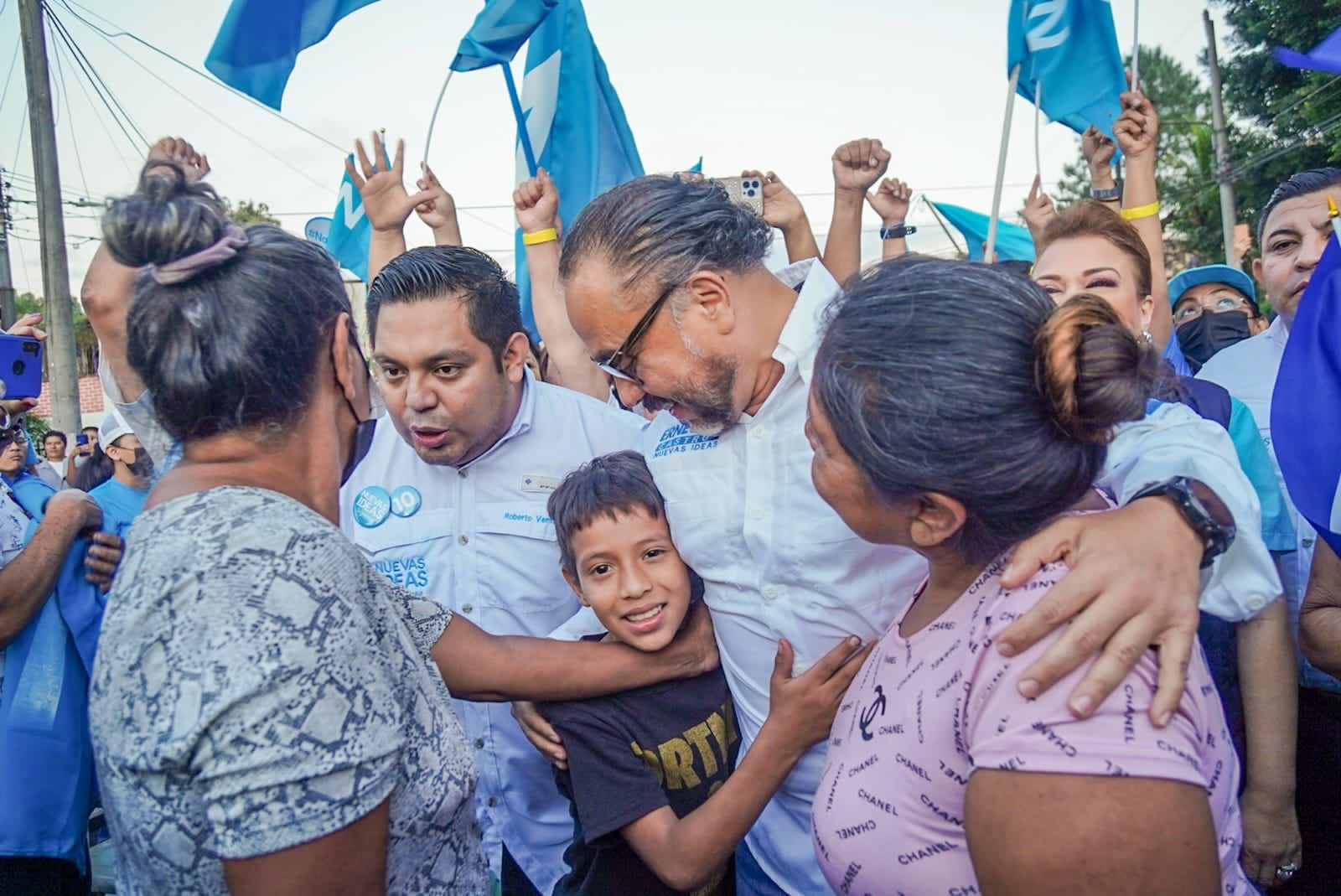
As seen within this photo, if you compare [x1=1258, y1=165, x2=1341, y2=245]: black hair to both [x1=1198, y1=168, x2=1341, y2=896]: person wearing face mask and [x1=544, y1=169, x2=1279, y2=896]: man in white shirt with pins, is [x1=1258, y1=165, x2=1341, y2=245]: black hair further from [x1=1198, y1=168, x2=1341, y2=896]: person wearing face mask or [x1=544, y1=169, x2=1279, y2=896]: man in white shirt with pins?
[x1=544, y1=169, x2=1279, y2=896]: man in white shirt with pins

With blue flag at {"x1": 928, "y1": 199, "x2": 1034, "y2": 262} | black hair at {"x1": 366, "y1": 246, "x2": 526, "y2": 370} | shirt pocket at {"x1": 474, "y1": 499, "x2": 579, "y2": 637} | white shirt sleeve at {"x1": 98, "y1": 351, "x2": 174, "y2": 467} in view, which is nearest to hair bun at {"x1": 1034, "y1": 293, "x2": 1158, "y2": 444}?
white shirt sleeve at {"x1": 98, "y1": 351, "x2": 174, "y2": 467}

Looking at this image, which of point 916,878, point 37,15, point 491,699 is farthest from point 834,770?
point 37,15

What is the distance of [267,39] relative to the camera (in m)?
4.33

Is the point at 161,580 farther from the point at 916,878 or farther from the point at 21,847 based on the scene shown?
the point at 21,847

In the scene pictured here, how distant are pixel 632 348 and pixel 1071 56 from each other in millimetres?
3304

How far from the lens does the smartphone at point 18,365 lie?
13.2ft

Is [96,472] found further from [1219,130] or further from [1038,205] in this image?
[1219,130]

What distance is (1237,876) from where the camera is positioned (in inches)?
57.1

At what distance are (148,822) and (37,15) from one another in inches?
556

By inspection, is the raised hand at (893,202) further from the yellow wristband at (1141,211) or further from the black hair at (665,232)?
the black hair at (665,232)

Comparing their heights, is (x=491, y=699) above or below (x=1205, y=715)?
below

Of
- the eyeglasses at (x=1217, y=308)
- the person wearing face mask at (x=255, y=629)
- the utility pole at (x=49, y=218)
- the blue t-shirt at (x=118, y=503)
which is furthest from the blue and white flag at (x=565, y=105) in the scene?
the utility pole at (x=49, y=218)

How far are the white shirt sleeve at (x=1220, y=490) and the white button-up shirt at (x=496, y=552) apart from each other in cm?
168

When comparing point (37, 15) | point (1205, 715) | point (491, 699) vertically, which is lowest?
point (491, 699)
